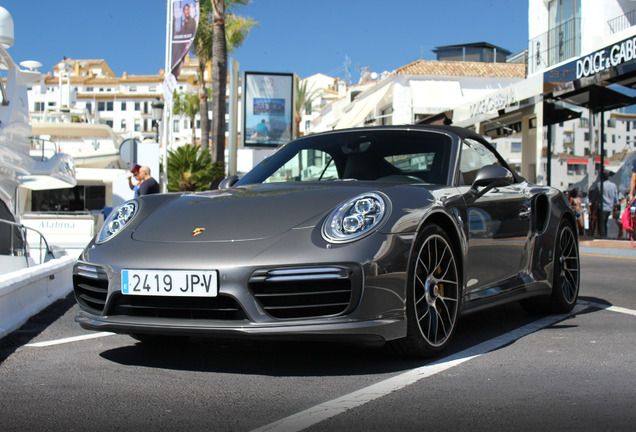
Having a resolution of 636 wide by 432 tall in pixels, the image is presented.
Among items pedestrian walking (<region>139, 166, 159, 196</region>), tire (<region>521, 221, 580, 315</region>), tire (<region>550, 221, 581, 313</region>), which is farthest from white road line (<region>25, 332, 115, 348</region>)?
pedestrian walking (<region>139, 166, 159, 196</region>)

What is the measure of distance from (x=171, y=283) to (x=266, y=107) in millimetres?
24754

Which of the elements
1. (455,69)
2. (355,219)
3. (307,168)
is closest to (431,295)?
(355,219)

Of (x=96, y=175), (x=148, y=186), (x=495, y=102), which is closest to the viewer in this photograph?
(x=148, y=186)

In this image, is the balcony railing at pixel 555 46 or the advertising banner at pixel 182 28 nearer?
the advertising banner at pixel 182 28

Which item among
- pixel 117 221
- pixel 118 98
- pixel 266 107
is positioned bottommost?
pixel 117 221

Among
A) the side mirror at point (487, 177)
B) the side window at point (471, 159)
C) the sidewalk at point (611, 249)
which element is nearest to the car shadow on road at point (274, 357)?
the side mirror at point (487, 177)

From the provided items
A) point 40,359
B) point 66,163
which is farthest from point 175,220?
point 66,163

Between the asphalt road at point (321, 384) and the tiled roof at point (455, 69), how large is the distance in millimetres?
40148

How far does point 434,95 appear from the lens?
144 feet

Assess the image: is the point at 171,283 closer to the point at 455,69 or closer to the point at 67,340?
the point at 67,340

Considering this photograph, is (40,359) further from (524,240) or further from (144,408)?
(524,240)

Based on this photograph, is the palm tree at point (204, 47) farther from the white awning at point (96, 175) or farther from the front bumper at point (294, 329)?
the front bumper at point (294, 329)

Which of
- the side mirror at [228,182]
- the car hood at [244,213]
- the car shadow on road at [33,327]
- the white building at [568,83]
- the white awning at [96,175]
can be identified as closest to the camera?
the car hood at [244,213]

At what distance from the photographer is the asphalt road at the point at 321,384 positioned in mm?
2736
